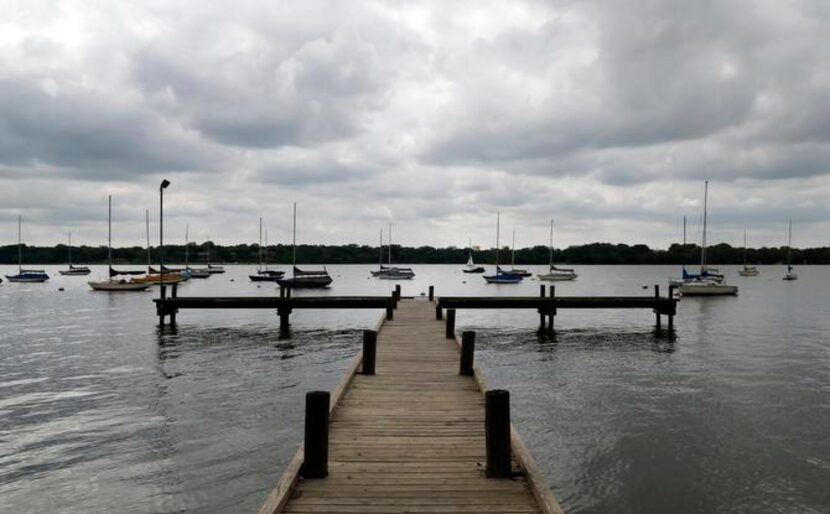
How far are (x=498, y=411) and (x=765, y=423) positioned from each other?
1170 centimetres

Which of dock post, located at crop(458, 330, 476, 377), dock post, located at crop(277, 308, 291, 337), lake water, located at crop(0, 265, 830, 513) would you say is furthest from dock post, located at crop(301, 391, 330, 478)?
dock post, located at crop(277, 308, 291, 337)

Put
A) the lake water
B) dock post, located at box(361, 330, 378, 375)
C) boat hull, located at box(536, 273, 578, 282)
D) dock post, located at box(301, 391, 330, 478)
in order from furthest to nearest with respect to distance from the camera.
Answer: 1. boat hull, located at box(536, 273, 578, 282)
2. dock post, located at box(361, 330, 378, 375)
3. the lake water
4. dock post, located at box(301, 391, 330, 478)

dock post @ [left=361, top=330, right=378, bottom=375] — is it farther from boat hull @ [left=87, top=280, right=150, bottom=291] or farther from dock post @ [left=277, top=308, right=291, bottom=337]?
boat hull @ [left=87, top=280, right=150, bottom=291]

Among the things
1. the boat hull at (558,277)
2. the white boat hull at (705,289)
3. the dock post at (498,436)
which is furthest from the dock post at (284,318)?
the boat hull at (558,277)

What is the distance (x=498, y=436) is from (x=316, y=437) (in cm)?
229

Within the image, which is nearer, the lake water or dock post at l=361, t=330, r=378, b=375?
the lake water

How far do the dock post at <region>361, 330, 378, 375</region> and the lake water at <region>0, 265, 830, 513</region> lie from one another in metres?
2.50

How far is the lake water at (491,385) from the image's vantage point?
36.6 ft

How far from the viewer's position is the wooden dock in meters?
6.84

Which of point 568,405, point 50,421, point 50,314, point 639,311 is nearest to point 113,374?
point 50,421

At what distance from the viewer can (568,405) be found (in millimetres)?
17469

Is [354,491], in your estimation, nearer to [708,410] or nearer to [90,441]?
[90,441]

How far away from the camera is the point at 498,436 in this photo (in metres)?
7.62

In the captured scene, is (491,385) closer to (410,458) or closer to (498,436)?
(410,458)
